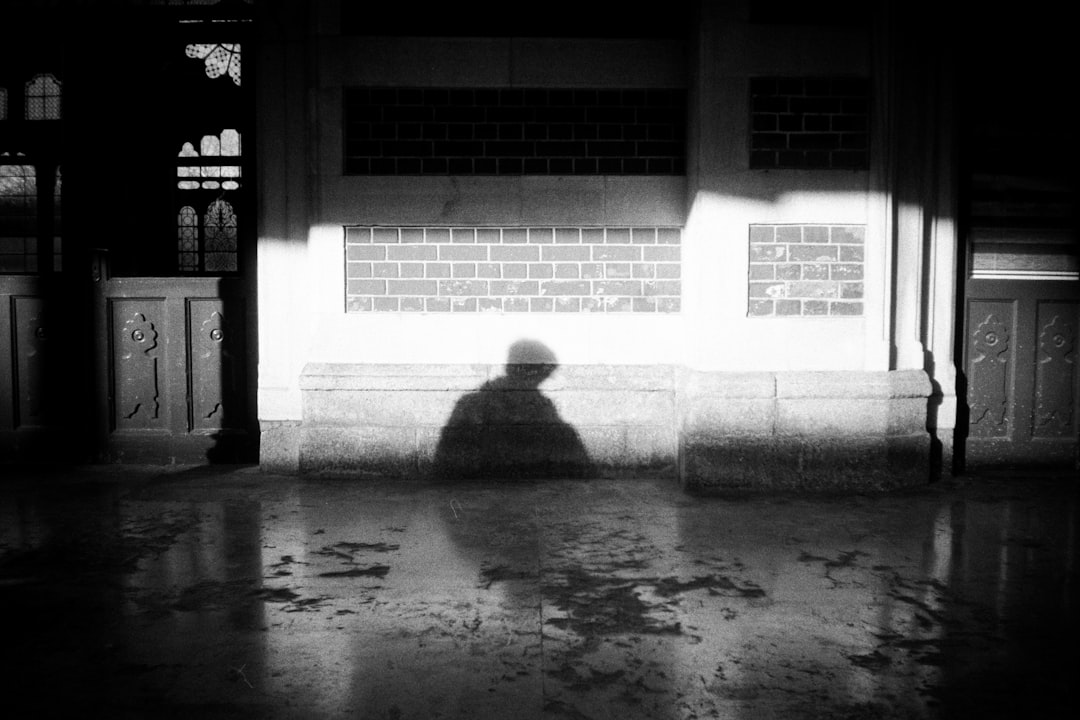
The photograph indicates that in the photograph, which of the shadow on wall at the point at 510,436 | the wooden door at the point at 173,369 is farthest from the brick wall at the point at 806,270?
the wooden door at the point at 173,369

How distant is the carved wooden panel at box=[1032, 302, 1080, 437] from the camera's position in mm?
6512

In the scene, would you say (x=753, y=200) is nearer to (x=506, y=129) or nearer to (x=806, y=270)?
(x=806, y=270)

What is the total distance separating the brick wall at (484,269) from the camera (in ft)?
20.4

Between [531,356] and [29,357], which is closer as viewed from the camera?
[531,356]

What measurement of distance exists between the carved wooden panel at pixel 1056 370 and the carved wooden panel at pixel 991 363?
0.22 metres

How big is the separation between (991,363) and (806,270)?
5.85 feet

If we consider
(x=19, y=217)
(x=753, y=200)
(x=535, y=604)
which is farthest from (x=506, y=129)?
(x=19, y=217)

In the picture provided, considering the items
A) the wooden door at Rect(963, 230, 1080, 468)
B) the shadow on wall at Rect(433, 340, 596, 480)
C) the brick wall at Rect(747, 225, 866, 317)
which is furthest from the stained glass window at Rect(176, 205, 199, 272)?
the wooden door at Rect(963, 230, 1080, 468)

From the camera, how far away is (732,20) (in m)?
5.82

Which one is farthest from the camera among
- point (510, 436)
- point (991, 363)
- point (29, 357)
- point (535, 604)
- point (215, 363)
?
point (29, 357)

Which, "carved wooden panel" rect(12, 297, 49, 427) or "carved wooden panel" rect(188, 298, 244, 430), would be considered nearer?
"carved wooden panel" rect(188, 298, 244, 430)

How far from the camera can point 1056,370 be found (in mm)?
6523

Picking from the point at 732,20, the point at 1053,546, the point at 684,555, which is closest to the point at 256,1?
the point at 732,20

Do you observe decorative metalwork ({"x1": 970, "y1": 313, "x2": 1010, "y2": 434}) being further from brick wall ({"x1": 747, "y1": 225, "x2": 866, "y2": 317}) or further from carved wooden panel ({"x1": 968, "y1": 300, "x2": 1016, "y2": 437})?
brick wall ({"x1": 747, "y1": 225, "x2": 866, "y2": 317})
